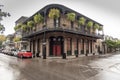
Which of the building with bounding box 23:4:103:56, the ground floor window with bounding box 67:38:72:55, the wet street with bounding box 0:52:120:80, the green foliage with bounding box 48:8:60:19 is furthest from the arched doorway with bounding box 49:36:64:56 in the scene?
the wet street with bounding box 0:52:120:80

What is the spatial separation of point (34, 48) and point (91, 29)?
50.2 feet

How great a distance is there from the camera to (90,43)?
137 feet

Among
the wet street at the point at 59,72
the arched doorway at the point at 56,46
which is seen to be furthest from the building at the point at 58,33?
the wet street at the point at 59,72

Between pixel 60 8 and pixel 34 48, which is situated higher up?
pixel 60 8

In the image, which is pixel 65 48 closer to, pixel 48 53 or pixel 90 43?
pixel 48 53

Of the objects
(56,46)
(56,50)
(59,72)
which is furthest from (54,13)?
(59,72)

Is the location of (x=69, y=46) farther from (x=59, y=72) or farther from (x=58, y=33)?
(x=59, y=72)

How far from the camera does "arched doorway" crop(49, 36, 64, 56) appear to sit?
30.9 meters

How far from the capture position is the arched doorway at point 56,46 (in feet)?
101

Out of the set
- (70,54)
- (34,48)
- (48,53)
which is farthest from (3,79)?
(34,48)

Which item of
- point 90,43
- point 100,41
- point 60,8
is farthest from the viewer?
point 100,41

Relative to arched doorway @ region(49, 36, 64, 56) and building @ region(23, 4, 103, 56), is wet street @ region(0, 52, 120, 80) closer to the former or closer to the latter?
building @ region(23, 4, 103, 56)

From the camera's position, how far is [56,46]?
3098cm

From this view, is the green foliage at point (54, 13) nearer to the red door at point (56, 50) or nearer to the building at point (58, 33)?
the building at point (58, 33)
